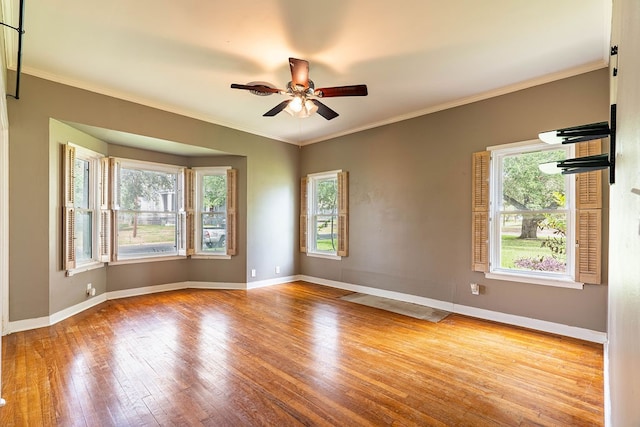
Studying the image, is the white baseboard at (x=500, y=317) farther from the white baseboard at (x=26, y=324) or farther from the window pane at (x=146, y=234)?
the white baseboard at (x=26, y=324)

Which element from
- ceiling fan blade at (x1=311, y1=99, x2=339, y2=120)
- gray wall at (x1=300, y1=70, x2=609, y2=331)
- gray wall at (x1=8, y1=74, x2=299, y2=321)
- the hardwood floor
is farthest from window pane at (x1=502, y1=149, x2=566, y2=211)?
gray wall at (x1=8, y1=74, x2=299, y2=321)

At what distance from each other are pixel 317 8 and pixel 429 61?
139cm

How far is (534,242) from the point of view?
12.1 feet

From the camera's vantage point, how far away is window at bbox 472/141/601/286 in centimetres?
325

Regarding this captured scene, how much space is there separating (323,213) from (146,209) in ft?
10.4

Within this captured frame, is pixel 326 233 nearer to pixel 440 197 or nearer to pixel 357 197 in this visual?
pixel 357 197

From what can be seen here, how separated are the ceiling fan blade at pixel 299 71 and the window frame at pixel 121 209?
11.1 feet

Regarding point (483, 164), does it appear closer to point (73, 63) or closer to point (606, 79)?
point (606, 79)

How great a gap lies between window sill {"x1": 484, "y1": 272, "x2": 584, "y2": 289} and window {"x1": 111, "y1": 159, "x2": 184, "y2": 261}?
5.05 metres

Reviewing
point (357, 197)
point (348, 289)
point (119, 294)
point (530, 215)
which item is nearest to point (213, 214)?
point (119, 294)

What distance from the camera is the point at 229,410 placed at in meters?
2.13

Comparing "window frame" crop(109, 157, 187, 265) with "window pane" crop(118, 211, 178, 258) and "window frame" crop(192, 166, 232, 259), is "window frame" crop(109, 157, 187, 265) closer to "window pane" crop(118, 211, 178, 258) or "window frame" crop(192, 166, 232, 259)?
"window pane" crop(118, 211, 178, 258)

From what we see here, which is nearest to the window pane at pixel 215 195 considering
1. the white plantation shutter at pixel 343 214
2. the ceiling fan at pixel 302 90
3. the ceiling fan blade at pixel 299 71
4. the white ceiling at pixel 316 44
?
the white ceiling at pixel 316 44

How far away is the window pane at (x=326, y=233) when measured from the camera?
5.99 meters
